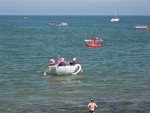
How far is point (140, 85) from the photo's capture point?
126 feet

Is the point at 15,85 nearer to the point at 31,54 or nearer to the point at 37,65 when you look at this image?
the point at 37,65

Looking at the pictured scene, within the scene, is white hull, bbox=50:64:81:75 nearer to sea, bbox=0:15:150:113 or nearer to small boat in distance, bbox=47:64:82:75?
small boat in distance, bbox=47:64:82:75

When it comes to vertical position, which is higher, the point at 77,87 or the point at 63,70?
the point at 63,70

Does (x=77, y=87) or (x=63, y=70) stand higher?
(x=63, y=70)

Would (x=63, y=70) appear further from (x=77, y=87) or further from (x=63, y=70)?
(x=77, y=87)

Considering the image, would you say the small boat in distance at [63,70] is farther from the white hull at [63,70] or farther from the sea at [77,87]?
the sea at [77,87]

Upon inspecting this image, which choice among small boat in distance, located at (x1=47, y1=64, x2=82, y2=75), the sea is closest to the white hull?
small boat in distance, located at (x1=47, y1=64, x2=82, y2=75)

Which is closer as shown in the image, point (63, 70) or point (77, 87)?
point (77, 87)

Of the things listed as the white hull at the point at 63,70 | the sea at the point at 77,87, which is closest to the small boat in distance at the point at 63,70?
the white hull at the point at 63,70

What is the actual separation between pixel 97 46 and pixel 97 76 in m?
32.8

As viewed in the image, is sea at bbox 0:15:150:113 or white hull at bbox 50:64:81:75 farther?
white hull at bbox 50:64:81:75

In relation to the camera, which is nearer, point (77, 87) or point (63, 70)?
point (77, 87)

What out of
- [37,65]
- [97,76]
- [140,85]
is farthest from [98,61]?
[140,85]

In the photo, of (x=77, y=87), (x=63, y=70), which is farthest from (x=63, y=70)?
(x=77, y=87)
